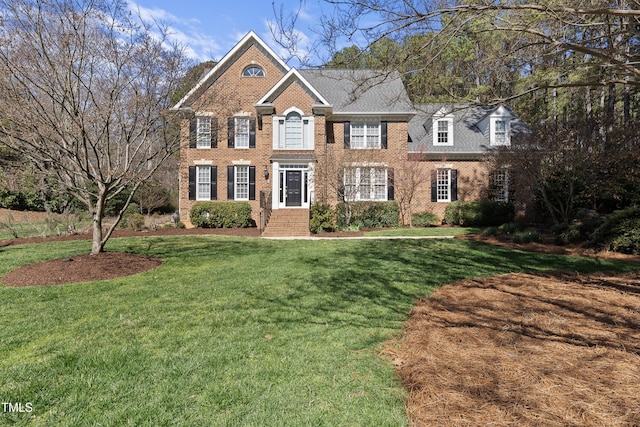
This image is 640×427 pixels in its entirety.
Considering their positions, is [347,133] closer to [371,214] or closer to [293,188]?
[293,188]

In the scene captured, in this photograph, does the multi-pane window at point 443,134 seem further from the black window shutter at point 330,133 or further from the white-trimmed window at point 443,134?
the black window shutter at point 330,133

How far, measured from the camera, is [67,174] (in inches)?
305

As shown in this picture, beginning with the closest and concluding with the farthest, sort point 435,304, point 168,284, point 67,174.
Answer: point 435,304
point 168,284
point 67,174

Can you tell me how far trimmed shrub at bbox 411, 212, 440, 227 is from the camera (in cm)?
1791

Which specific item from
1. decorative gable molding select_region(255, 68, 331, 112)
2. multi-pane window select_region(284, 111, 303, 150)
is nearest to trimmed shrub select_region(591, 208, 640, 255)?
decorative gable molding select_region(255, 68, 331, 112)

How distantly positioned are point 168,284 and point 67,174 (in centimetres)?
410

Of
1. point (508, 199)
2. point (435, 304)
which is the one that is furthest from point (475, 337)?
point (508, 199)

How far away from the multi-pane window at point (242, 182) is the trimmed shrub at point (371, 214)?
17.7ft

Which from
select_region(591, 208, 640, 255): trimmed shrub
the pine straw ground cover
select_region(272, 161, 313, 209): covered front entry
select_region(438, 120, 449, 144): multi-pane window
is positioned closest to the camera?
the pine straw ground cover

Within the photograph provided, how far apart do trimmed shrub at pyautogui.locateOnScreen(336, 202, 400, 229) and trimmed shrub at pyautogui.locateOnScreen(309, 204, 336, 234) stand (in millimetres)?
874

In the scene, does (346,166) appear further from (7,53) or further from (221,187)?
(7,53)

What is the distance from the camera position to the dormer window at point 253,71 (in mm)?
18594

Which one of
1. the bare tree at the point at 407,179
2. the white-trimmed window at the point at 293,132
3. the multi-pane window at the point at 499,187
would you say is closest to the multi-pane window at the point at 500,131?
the multi-pane window at the point at 499,187

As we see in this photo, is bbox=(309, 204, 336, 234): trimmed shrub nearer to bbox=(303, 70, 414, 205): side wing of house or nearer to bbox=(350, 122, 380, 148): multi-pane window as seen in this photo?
bbox=(303, 70, 414, 205): side wing of house
